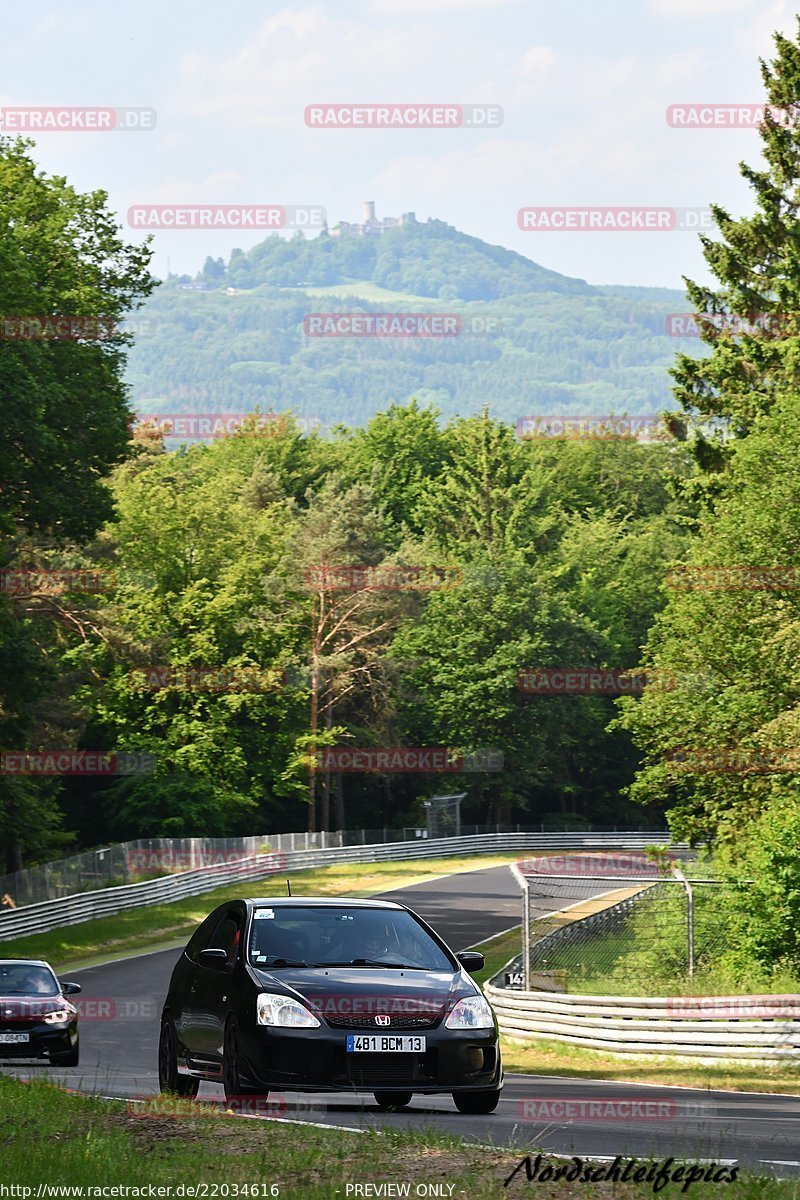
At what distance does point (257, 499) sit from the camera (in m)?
94.4

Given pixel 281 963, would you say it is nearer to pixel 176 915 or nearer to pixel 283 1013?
pixel 283 1013

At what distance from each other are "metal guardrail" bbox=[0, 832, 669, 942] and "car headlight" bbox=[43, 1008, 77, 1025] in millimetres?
23527

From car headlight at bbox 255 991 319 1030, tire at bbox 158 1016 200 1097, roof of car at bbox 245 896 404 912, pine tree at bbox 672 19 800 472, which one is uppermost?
pine tree at bbox 672 19 800 472

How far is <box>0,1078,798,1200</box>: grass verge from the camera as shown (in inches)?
317

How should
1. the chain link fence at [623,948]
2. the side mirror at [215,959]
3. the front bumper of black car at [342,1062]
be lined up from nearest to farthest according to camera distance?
the front bumper of black car at [342,1062], the side mirror at [215,959], the chain link fence at [623,948]

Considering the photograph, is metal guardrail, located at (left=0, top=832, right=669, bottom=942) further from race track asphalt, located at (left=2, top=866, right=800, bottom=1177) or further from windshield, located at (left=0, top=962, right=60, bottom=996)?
windshield, located at (left=0, top=962, right=60, bottom=996)

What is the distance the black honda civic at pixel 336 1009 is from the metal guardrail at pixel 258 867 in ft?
107

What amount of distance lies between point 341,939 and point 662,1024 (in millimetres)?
10965

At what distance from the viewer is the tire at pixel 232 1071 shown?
11.6m

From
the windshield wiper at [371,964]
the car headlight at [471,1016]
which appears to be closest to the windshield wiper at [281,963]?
the windshield wiper at [371,964]

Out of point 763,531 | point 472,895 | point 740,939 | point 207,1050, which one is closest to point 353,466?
point 472,895

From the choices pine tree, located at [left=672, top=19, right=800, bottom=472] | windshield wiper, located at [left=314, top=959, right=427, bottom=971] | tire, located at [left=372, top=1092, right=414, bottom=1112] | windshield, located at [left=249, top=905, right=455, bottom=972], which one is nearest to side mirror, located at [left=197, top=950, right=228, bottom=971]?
windshield, located at [left=249, top=905, right=455, bottom=972]

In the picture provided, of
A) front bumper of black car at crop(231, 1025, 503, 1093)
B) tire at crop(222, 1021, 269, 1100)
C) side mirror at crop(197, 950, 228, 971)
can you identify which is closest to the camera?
front bumper of black car at crop(231, 1025, 503, 1093)

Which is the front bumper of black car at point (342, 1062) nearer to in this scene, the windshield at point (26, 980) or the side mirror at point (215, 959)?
the side mirror at point (215, 959)
